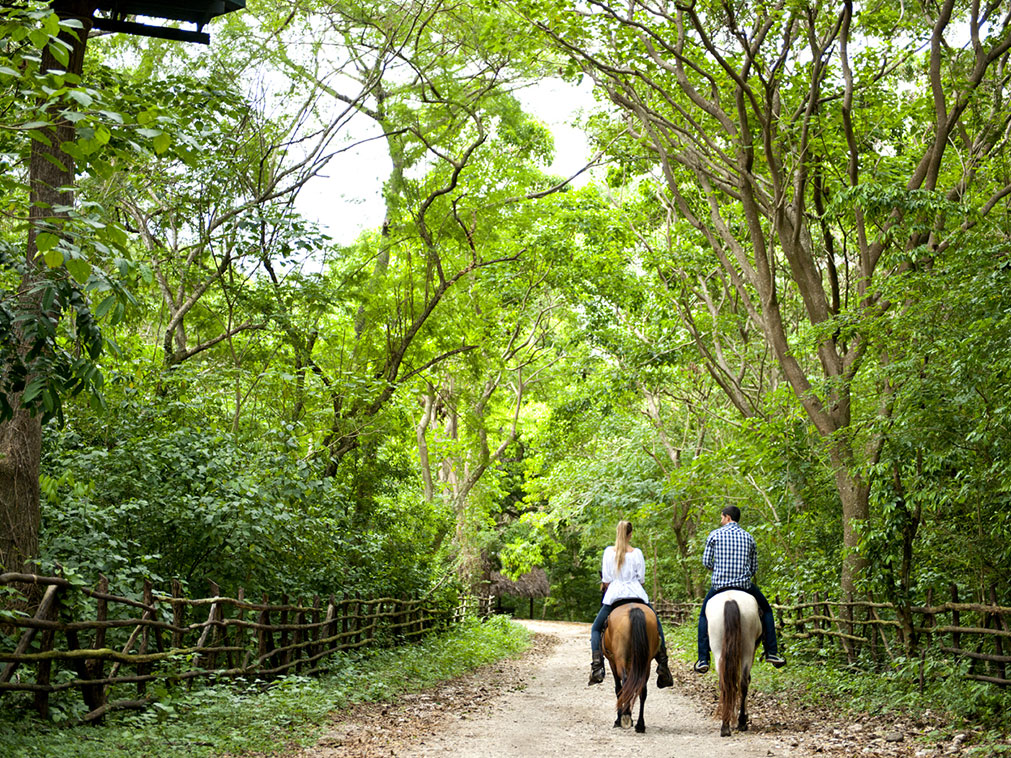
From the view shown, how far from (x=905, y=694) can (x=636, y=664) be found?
2821 millimetres

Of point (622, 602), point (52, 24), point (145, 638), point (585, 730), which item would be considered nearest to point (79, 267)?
point (52, 24)

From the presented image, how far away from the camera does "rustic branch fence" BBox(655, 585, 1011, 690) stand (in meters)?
7.34

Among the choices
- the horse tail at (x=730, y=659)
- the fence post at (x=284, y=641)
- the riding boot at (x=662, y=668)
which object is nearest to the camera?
the horse tail at (x=730, y=659)

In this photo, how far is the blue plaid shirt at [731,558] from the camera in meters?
8.16

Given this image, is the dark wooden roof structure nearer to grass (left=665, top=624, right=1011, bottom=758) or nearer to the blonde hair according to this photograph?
the blonde hair

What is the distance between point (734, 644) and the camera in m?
7.79

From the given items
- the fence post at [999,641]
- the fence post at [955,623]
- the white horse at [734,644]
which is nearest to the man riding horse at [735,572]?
the white horse at [734,644]

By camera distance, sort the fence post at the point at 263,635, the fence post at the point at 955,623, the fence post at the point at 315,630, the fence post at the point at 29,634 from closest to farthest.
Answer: the fence post at the point at 29,634 < the fence post at the point at 955,623 < the fence post at the point at 263,635 < the fence post at the point at 315,630

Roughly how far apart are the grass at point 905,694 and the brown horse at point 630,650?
215 centimetres

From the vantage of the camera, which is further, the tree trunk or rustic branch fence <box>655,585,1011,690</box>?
rustic branch fence <box>655,585,1011,690</box>

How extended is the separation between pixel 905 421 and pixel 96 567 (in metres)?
7.30

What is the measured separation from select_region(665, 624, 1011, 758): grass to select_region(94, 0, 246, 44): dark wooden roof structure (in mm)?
8937

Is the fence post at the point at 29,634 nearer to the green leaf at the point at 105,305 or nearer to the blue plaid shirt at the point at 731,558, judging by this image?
the green leaf at the point at 105,305

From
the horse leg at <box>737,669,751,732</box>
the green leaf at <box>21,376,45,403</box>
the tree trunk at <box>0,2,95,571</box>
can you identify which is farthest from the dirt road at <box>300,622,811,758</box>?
the green leaf at <box>21,376,45,403</box>
